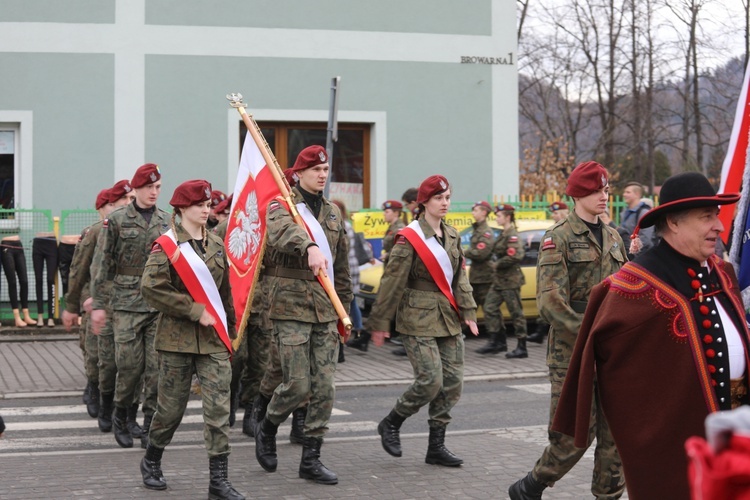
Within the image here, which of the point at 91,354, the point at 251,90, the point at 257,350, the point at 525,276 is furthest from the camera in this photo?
the point at 251,90

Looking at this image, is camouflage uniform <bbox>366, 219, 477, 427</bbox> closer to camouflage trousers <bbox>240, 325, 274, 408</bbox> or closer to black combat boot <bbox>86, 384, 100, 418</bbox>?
camouflage trousers <bbox>240, 325, 274, 408</bbox>

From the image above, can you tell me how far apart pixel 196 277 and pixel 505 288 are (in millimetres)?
7988

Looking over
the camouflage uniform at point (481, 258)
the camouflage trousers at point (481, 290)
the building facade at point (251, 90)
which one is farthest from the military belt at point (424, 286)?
the building facade at point (251, 90)

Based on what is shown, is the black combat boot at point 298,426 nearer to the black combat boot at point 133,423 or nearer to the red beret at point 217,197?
the black combat boot at point 133,423

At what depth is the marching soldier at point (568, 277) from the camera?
237 inches

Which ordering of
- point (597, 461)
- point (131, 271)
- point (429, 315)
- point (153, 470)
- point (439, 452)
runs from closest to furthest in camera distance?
point (597, 461) < point (153, 470) < point (439, 452) < point (429, 315) < point (131, 271)

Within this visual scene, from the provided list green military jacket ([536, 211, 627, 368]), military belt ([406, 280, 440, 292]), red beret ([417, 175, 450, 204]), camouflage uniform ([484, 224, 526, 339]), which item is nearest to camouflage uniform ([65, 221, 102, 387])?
military belt ([406, 280, 440, 292])

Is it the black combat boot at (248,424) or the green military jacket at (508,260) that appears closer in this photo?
the black combat boot at (248,424)

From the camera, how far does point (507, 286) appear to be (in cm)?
1442

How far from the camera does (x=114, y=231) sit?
28.4 feet

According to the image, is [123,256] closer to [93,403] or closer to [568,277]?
[93,403]

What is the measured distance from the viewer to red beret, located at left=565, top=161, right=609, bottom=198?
6.44 metres

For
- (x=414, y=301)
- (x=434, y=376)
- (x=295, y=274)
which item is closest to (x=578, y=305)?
(x=434, y=376)

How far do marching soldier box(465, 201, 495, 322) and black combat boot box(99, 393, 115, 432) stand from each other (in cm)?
598
